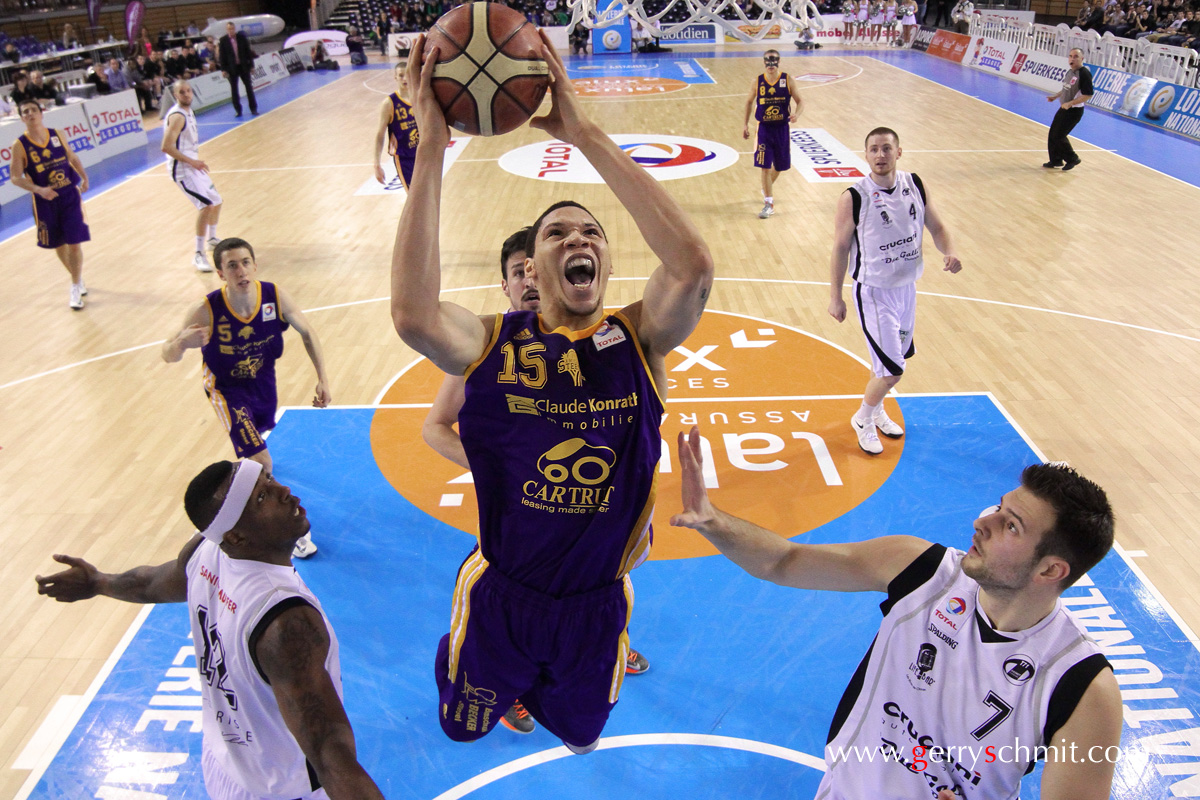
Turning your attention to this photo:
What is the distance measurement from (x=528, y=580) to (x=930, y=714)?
1339mm

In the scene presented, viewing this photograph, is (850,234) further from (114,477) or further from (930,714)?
(114,477)

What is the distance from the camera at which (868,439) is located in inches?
241

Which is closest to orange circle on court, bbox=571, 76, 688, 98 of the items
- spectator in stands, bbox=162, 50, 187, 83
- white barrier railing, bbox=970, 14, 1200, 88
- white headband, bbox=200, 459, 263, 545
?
white barrier railing, bbox=970, 14, 1200, 88

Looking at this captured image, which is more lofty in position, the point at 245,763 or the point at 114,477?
the point at 245,763

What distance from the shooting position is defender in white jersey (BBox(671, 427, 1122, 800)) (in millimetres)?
2157

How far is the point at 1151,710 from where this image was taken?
3939 millimetres

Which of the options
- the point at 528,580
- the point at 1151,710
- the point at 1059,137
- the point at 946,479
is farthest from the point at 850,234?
the point at 1059,137

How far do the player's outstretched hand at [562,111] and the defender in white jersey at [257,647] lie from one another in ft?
4.63

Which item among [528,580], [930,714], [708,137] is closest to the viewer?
[930,714]

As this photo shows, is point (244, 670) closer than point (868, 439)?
Yes

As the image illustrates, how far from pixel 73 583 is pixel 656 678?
2.63 metres

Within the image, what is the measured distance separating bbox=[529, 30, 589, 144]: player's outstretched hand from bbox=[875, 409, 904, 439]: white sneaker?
4433 millimetres

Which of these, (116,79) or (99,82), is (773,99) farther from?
(116,79)

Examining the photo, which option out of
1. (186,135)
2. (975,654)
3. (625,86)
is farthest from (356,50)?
(975,654)
